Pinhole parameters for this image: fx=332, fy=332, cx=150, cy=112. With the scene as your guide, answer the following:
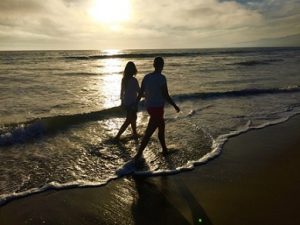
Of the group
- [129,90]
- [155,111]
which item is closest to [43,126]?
[129,90]

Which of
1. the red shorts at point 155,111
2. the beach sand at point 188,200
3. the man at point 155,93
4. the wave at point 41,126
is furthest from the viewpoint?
the wave at point 41,126

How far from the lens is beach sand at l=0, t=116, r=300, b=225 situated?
173 inches

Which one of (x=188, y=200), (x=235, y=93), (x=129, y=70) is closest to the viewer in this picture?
(x=188, y=200)

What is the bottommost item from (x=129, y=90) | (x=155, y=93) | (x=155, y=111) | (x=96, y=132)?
(x=96, y=132)

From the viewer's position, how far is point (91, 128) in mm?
9539

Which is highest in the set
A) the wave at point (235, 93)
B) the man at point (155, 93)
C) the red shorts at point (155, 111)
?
the man at point (155, 93)

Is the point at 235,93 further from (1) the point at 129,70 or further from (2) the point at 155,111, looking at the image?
(2) the point at 155,111

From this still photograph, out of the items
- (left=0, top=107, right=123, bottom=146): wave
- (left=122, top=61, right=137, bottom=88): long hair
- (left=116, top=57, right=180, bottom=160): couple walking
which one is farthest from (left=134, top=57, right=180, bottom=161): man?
(left=0, top=107, right=123, bottom=146): wave

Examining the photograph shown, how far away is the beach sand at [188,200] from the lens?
4383mm

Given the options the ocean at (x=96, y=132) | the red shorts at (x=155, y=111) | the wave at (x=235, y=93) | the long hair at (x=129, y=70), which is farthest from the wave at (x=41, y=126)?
the wave at (x=235, y=93)

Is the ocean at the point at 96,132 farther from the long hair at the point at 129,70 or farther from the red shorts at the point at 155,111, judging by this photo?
the long hair at the point at 129,70

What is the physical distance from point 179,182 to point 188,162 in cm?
101

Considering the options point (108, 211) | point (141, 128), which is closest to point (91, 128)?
point (141, 128)

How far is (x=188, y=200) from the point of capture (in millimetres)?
4891
